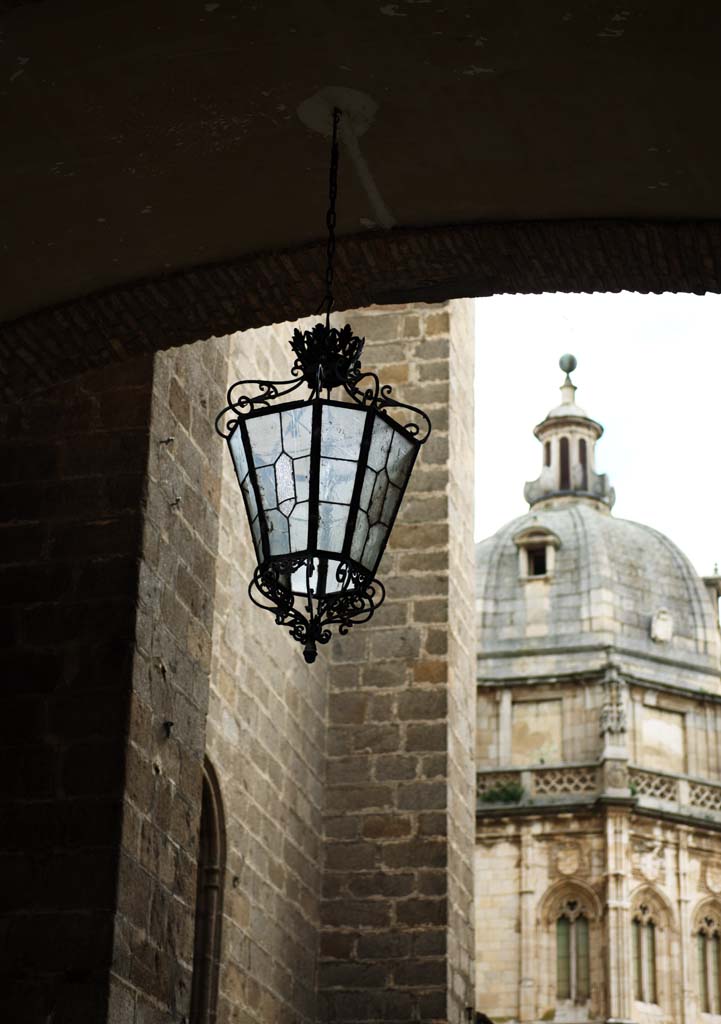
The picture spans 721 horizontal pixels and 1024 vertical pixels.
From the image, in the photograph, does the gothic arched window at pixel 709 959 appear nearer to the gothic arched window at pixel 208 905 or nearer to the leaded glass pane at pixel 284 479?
the gothic arched window at pixel 208 905

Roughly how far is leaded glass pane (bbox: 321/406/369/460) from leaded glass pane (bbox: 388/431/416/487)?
133 millimetres

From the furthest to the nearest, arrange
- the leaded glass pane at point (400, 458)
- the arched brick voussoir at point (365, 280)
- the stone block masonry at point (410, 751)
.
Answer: the stone block masonry at point (410, 751) < the arched brick voussoir at point (365, 280) < the leaded glass pane at point (400, 458)

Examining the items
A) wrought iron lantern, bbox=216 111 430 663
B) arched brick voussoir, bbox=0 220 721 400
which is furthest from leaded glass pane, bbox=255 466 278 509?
arched brick voussoir, bbox=0 220 721 400

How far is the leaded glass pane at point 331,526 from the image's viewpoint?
5.50 meters

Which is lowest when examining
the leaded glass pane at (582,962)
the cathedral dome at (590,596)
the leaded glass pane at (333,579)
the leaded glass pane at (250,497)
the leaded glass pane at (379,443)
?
the leaded glass pane at (333,579)

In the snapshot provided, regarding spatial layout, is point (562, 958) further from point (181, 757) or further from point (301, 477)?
point (301, 477)

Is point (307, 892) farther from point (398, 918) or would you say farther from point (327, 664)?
point (327, 664)

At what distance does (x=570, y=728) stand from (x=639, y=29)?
37.1 meters

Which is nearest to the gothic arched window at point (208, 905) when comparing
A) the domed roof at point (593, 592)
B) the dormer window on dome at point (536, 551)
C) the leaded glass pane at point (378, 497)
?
the leaded glass pane at point (378, 497)

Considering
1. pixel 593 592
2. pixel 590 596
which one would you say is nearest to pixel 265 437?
pixel 590 596

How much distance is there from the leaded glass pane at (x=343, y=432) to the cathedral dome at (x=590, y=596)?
38.0 meters

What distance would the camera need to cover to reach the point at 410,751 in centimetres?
1234

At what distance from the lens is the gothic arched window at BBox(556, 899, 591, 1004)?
3875 centimetres

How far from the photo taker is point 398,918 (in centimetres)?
1186
